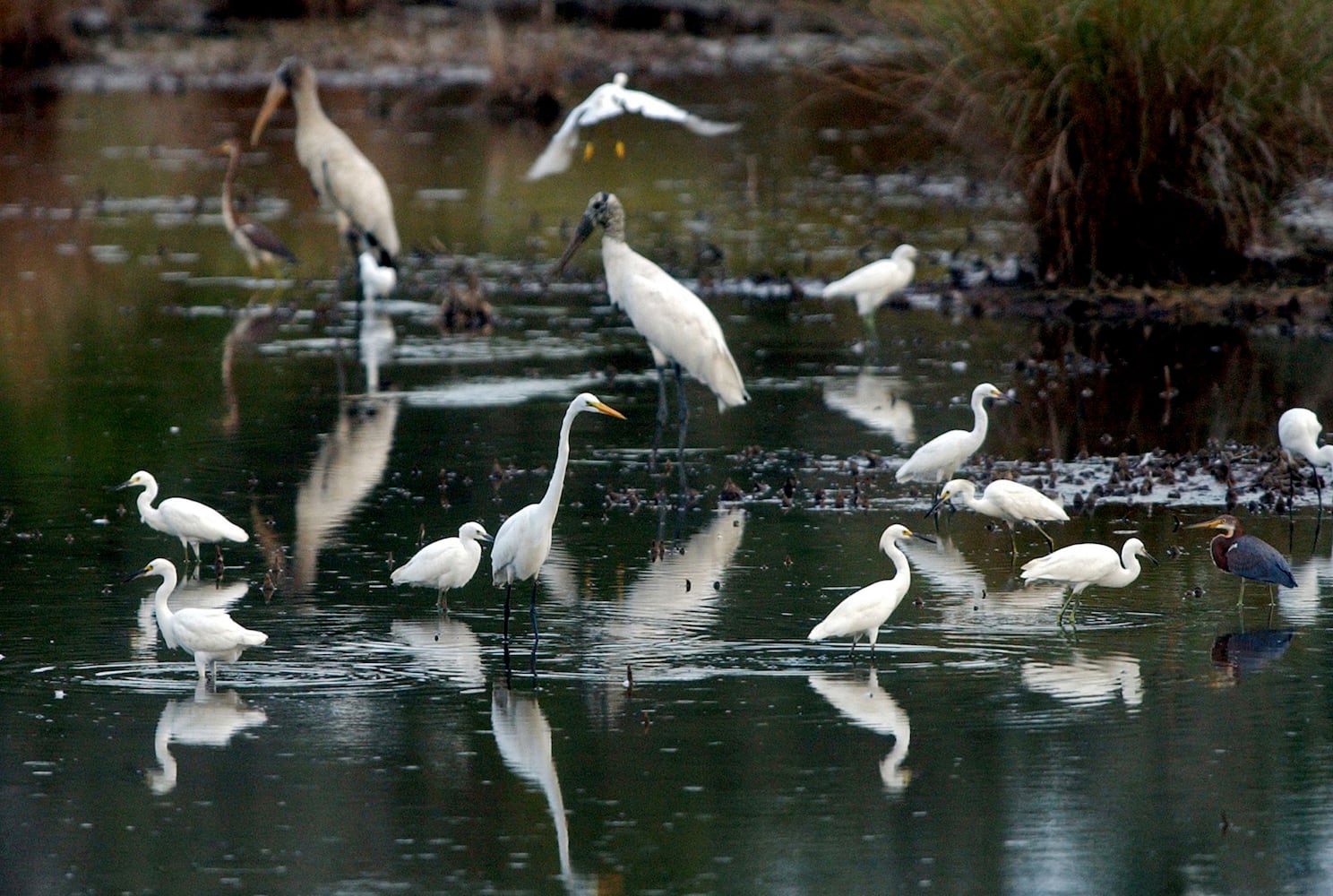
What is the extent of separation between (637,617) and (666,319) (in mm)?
4435

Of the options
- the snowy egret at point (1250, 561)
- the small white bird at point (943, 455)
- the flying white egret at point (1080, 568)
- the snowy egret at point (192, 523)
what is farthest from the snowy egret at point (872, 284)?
the flying white egret at point (1080, 568)

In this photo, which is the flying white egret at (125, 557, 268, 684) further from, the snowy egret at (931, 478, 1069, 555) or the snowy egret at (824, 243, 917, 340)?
the snowy egret at (824, 243, 917, 340)

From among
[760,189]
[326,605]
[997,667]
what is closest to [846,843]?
[997,667]

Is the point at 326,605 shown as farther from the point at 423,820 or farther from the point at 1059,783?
the point at 1059,783

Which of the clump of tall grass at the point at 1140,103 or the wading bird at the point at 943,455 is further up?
the clump of tall grass at the point at 1140,103

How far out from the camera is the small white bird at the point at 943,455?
462 inches

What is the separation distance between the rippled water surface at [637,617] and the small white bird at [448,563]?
0.65 feet

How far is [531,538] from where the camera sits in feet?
29.3

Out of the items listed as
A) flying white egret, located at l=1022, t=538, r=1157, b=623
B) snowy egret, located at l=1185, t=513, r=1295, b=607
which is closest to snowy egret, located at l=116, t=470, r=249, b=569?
flying white egret, located at l=1022, t=538, r=1157, b=623

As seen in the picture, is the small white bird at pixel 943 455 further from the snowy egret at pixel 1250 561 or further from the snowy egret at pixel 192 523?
the snowy egret at pixel 192 523

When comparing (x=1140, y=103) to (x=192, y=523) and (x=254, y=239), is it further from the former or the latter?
(x=192, y=523)

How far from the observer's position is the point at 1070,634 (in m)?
9.30

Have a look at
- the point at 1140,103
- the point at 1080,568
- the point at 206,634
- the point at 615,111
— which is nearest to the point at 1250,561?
the point at 1080,568

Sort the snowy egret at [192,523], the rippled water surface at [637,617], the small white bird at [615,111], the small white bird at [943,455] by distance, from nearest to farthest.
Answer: the rippled water surface at [637,617] < the snowy egret at [192,523] < the small white bird at [943,455] < the small white bird at [615,111]
